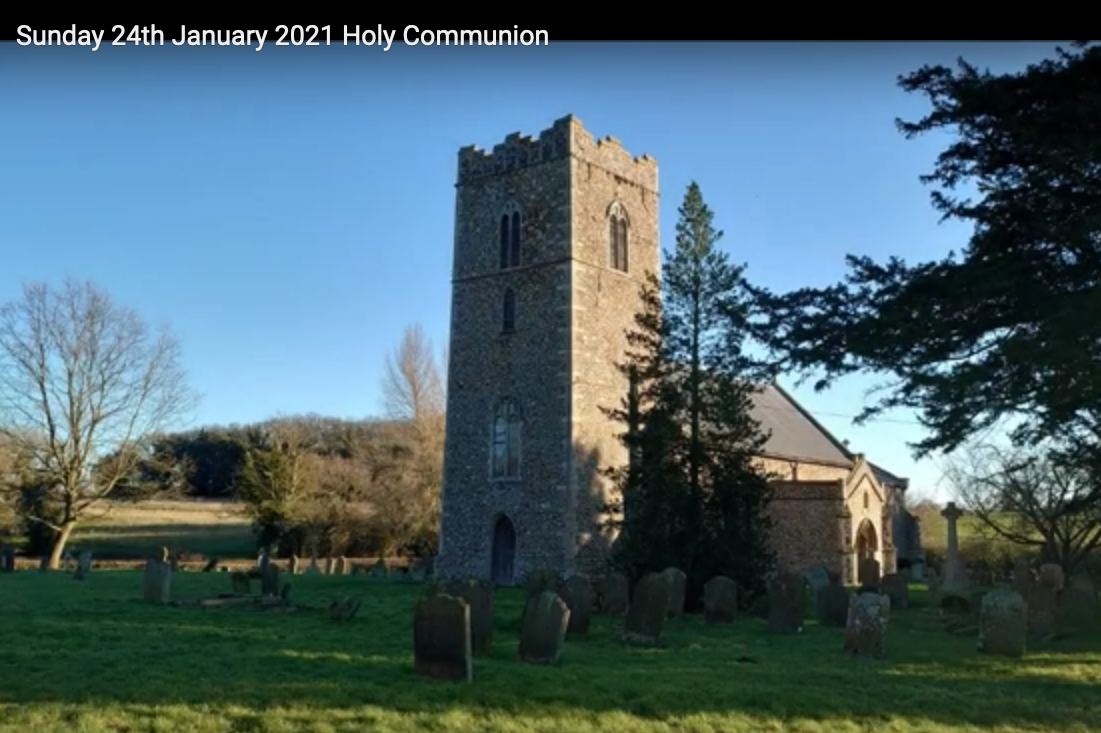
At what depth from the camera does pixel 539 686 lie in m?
7.96

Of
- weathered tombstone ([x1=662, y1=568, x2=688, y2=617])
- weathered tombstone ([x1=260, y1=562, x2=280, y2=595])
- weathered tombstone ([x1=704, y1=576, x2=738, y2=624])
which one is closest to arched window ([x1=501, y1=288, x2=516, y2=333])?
weathered tombstone ([x1=260, y1=562, x2=280, y2=595])

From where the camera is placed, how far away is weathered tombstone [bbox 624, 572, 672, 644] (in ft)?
38.3

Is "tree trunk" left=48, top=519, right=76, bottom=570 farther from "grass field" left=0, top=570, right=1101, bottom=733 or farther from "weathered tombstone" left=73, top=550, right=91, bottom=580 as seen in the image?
"grass field" left=0, top=570, right=1101, bottom=733

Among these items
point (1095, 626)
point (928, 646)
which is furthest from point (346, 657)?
point (1095, 626)

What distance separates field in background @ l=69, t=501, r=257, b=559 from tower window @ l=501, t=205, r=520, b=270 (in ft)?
60.8

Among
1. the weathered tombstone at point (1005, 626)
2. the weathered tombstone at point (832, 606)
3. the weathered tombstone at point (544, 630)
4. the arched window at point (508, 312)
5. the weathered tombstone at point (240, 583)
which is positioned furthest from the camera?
the arched window at point (508, 312)

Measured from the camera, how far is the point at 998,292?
958 centimetres

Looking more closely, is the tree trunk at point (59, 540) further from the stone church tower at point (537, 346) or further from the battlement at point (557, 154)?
the battlement at point (557, 154)

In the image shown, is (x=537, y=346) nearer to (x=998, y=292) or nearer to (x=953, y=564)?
(x=953, y=564)

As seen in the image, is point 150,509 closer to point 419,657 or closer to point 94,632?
point 94,632

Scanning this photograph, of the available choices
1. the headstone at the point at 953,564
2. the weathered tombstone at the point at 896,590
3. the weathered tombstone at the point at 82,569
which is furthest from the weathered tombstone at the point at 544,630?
the headstone at the point at 953,564

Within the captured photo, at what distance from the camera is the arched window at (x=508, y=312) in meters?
27.2

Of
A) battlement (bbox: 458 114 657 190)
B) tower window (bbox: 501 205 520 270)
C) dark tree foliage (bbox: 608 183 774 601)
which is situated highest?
battlement (bbox: 458 114 657 190)

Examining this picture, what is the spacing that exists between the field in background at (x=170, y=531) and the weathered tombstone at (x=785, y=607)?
28736 mm
